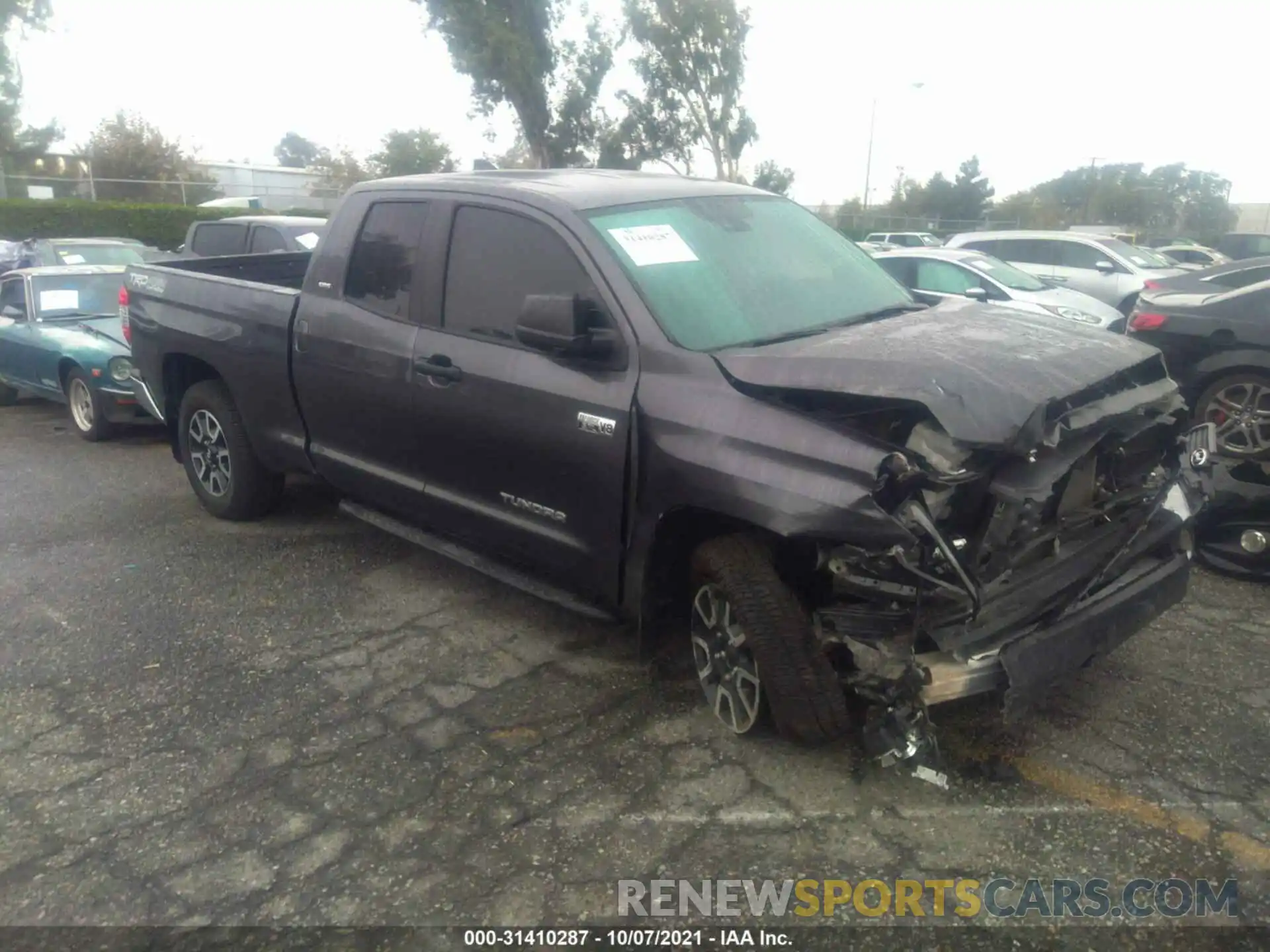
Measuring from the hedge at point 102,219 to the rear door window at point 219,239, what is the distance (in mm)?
16396

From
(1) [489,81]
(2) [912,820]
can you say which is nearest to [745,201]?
(2) [912,820]

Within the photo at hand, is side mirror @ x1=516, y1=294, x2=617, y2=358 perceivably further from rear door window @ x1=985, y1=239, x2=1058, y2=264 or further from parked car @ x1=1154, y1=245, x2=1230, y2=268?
parked car @ x1=1154, y1=245, x2=1230, y2=268

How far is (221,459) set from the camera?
6.04 meters

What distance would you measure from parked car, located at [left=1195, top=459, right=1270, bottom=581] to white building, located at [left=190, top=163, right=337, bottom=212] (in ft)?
104

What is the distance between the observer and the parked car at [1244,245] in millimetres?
24625

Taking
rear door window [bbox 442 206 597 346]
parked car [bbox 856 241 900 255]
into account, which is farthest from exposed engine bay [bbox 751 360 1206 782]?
parked car [bbox 856 241 900 255]

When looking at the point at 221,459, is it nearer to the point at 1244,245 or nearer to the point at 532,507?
the point at 532,507

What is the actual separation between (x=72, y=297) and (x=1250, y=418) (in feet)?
30.4

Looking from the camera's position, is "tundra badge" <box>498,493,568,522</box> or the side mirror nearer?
the side mirror

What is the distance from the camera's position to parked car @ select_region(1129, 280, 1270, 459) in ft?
19.7

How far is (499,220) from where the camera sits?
4262 millimetres

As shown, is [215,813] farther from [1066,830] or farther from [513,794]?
[1066,830]

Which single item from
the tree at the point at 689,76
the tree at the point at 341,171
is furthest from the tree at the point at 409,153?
the tree at the point at 689,76

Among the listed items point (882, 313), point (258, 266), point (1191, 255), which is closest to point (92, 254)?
point (258, 266)
